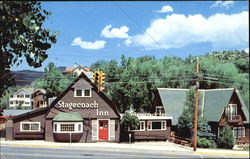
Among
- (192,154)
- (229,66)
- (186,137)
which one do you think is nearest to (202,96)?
(186,137)

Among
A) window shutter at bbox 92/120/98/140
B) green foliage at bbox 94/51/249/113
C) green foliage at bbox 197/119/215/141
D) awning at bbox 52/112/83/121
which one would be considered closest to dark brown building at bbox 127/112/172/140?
green foliage at bbox 94/51/249/113

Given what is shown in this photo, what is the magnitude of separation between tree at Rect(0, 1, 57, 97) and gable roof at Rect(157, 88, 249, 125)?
31.7 meters

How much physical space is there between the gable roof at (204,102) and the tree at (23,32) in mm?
31657

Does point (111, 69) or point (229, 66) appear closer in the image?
point (111, 69)

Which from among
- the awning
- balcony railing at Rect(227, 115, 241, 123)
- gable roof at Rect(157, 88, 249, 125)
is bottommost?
balcony railing at Rect(227, 115, 241, 123)

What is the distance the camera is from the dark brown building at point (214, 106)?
35625mm

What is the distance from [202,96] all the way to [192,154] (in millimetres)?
9891

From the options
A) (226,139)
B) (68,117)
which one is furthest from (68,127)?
(226,139)

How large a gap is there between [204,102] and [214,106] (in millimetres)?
1242

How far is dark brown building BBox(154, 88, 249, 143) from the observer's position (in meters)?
35.6

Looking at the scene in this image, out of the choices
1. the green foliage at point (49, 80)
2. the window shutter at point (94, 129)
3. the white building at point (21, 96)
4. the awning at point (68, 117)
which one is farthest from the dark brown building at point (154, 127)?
the green foliage at point (49, 80)

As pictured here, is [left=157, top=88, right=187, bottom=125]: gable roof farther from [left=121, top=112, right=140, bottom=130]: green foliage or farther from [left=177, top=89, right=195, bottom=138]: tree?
[left=121, top=112, right=140, bottom=130]: green foliage

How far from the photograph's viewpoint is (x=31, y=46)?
4.05 m

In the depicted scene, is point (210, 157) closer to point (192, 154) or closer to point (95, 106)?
point (192, 154)
